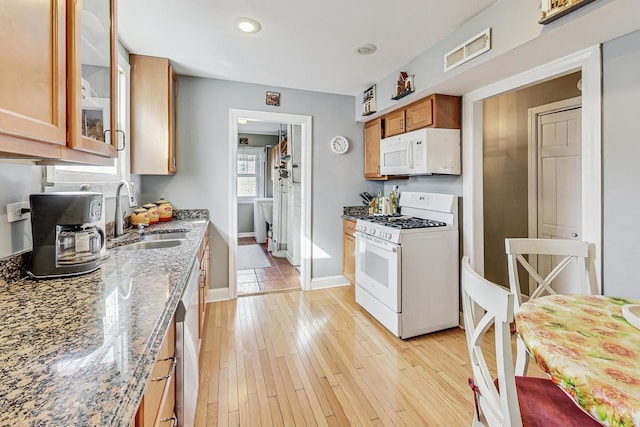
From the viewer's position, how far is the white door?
270 cm

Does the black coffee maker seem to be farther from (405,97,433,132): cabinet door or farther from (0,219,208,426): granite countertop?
(405,97,433,132): cabinet door

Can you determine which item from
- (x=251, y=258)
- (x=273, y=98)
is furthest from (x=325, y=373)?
(x=251, y=258)

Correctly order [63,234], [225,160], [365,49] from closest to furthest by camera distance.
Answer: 1. [63,234]
2. [365,49]
3. [225,160]

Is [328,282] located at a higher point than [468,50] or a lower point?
lower

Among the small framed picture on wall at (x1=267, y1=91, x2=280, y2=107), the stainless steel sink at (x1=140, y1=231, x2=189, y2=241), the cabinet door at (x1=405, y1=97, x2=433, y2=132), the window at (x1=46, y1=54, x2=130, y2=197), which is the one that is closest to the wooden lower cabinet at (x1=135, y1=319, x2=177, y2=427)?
the window at (x1=46, y1=54, x2=130, y2=197)

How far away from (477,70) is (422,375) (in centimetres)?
219

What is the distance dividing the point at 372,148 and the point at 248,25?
6.69 ft

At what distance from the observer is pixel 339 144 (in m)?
3.82

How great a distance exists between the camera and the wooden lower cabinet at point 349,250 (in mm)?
3541

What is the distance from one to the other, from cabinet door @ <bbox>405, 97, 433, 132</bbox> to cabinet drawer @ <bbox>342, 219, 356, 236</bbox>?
124 centimetres

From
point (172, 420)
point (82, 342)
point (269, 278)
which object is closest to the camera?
point (82, 342)

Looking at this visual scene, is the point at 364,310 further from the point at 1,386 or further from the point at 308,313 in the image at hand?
the point at 1,386

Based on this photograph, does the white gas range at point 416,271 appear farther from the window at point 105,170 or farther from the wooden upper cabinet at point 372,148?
the window at point 105,170

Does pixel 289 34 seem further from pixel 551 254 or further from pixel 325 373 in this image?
pixel 325 373
